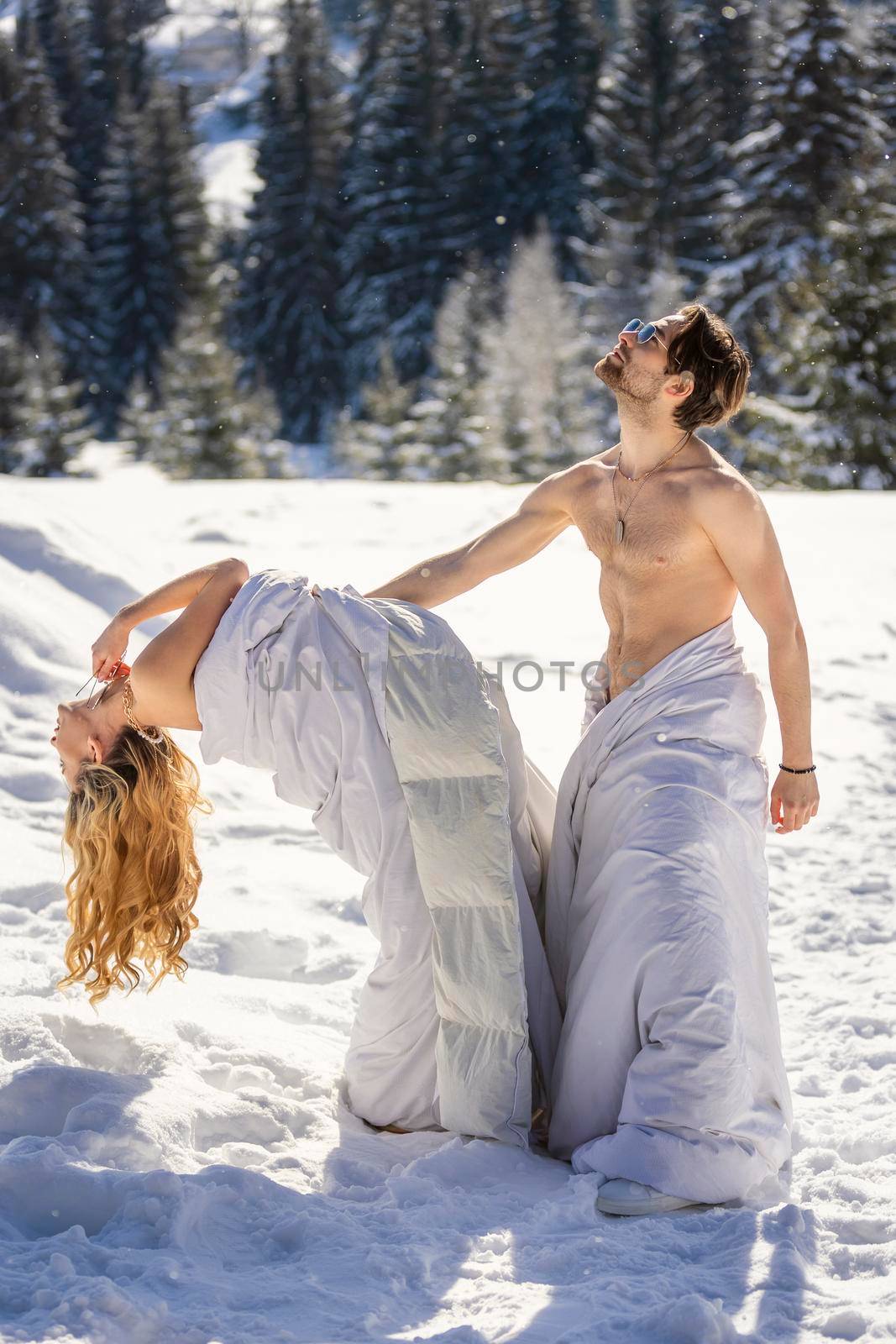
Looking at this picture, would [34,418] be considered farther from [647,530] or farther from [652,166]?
[647,530]

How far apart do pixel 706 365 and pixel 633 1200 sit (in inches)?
56.6

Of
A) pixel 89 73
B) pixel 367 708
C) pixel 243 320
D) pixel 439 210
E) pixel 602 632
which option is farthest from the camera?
pixel 89 73

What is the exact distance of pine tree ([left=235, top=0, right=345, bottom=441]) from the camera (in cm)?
2753

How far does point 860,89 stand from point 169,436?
36.7 feet

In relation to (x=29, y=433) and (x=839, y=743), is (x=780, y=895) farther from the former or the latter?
(x=29, y=433)

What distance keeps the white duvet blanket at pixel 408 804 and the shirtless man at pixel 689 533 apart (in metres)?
0.36

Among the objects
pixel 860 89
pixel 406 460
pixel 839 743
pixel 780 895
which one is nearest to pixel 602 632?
pixel 839 743

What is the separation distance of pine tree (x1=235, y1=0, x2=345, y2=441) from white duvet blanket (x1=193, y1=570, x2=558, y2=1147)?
25589mm

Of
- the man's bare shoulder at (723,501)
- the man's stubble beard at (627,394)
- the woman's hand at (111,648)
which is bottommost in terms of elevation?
the woman's hand at (111,648)

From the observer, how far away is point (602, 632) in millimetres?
5816

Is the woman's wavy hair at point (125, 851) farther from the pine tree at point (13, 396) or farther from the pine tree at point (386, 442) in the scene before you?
the pine tree at point (13, 396)

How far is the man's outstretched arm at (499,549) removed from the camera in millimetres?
2619

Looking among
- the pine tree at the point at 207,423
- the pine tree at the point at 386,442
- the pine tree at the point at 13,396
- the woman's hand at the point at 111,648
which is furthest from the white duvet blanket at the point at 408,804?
the pine tree at the point at 13,396

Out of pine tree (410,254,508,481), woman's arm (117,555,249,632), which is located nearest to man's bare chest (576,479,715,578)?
woman's arm (117,555,249,632)
